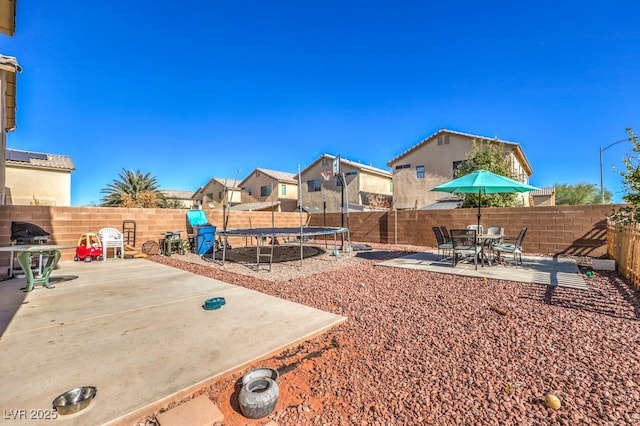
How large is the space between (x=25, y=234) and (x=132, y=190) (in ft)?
82.6

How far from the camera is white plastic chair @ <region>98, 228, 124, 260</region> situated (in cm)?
854

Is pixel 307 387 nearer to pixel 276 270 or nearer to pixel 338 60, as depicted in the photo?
pixel 276 270

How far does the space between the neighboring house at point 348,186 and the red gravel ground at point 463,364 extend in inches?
807

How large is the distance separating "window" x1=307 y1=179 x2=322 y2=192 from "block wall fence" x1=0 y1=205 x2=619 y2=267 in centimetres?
1588

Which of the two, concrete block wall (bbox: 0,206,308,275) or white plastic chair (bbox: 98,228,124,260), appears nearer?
concrete block wall (bbox: 0,206,308,275)

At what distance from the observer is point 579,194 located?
36.4 meters

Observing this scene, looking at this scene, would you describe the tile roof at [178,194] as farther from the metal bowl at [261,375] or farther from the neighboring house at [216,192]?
the metal bowl at [261,375]

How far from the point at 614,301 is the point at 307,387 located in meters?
4.79

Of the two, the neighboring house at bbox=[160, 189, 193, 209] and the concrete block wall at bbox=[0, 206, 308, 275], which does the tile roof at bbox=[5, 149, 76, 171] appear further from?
the neighboring house at bbox=[160, 189, 193, 209]

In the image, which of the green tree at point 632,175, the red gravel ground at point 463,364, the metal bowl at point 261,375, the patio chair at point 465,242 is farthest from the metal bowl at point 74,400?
the green tree at point 632,175

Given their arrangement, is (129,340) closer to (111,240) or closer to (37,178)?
(111,240)

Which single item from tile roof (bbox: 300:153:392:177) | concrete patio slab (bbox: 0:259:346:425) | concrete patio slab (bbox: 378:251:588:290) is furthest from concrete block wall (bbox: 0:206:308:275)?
tile roof (bbox: 300:153:392:177)

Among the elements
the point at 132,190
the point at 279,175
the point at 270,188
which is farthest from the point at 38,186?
the point at 279,175

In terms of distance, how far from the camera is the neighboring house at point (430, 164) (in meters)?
20.6
